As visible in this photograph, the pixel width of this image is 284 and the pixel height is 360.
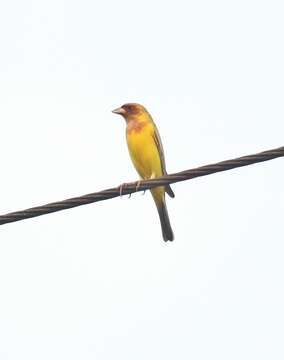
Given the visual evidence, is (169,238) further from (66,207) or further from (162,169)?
(66,207)

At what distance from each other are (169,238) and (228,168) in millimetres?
4833

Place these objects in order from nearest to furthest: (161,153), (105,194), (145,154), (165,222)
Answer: (105,194) < (145,154) < (161,153) < (165,222)

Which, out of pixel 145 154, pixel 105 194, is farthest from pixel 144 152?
pixel 105 194

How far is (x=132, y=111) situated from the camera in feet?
39.6

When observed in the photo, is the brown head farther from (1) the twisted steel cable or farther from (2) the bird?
(1) the twisted steel cable

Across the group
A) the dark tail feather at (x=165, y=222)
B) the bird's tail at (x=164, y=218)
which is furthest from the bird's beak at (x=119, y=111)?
the dark tail feather at (x=165, y=222)

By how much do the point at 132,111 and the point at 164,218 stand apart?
4.32 ft

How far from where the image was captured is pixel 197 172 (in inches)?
296

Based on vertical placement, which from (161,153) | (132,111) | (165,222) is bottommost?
(165,222)

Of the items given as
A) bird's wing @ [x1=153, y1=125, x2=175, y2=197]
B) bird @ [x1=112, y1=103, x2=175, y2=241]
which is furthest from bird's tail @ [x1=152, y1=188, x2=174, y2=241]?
bird's wing @ [x1=153, y1=125, x2=175, y2=197]

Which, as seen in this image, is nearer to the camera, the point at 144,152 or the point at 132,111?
the point at 144,152

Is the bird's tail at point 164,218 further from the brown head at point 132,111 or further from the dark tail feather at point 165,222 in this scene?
the brown head at point 132,111

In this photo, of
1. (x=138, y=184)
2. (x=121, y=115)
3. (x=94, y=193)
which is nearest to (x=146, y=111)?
(x=121, y=115)

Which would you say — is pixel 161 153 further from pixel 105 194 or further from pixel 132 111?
pixel 105 194
